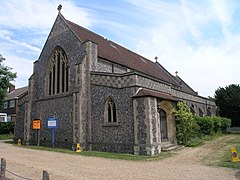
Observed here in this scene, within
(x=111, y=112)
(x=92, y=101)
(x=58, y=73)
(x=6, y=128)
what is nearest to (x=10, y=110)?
(x=6, y=128)

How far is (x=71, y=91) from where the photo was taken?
16.9 meters

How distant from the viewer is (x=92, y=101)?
612 inches

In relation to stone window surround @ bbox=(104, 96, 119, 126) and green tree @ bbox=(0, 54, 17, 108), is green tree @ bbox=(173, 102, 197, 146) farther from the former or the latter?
green tree @ bbox=(0, 54, 17, 108)

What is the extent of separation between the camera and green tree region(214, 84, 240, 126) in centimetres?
3359

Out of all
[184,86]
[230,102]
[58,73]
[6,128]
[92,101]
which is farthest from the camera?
[184,86]

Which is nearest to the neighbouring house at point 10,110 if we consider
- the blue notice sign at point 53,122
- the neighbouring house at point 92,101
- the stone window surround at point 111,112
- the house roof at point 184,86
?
the neighbouring house at point 92,101

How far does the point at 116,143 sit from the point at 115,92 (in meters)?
3.38

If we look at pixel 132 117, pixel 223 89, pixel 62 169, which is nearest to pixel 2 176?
pixel 62 169

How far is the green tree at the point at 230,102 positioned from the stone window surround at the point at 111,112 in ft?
86.4

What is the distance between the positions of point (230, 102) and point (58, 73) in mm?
27819

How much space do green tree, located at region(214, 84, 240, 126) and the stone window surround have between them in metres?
26.3

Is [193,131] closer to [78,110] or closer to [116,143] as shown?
[116,143]

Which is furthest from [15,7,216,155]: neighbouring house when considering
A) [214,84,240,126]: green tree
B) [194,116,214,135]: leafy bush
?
[214,84,240,126]: green tree

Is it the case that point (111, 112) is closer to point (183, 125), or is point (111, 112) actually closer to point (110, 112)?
point (110, 112)
